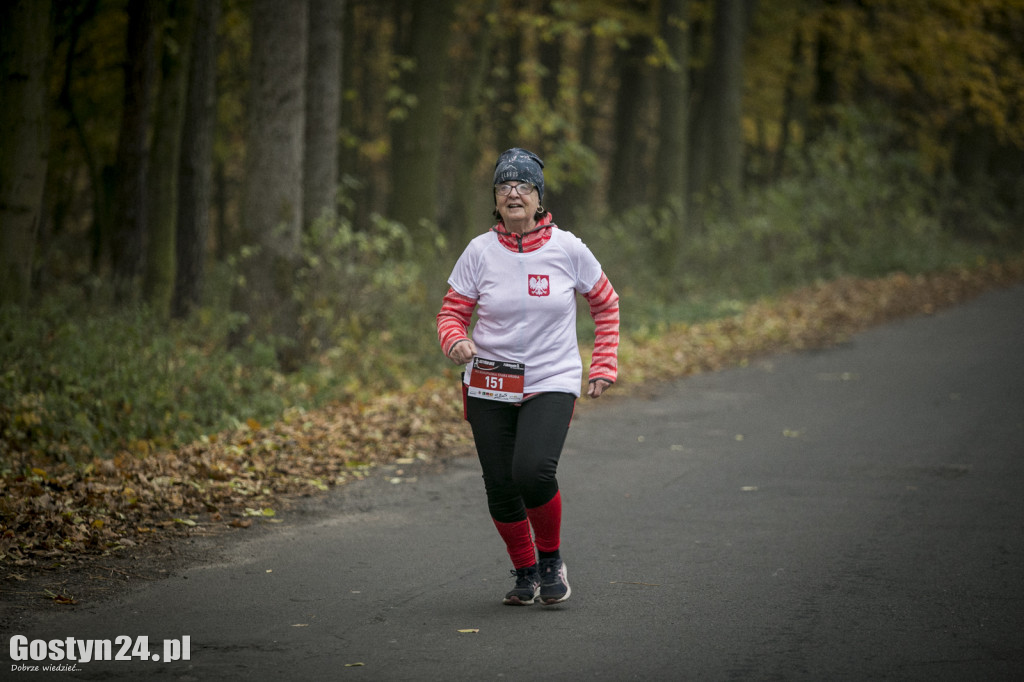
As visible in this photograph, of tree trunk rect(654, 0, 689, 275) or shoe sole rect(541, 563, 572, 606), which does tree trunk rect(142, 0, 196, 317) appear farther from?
tree trunk rect(654, 0, 689, 275)

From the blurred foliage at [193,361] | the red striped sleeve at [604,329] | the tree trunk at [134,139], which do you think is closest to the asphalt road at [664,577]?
the red striped sleeve at [604,329]

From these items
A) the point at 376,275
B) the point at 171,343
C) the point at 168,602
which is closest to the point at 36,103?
the point at 171,343

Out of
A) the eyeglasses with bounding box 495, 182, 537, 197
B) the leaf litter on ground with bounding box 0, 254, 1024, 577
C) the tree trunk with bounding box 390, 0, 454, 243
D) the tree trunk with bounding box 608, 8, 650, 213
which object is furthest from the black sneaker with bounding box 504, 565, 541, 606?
the tree trunk with bounding box 608, 8, 650, 213

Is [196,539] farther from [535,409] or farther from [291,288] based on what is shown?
[291,288]

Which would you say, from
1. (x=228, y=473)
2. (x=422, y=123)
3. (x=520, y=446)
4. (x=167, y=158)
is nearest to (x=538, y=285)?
(x=520, y=446)

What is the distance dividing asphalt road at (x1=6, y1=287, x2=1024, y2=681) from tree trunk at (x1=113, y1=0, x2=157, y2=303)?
7080 millimetres

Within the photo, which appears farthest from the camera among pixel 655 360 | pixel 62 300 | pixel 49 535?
pixel 655 360

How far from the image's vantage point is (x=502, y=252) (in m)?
5.43

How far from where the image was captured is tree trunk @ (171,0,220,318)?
569 inches

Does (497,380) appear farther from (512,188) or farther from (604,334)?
(512,188)

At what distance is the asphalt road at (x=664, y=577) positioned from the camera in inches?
186

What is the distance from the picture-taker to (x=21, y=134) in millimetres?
9617

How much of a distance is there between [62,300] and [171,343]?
9.45 feet

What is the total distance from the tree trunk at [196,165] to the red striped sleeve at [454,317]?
30.4 feet
